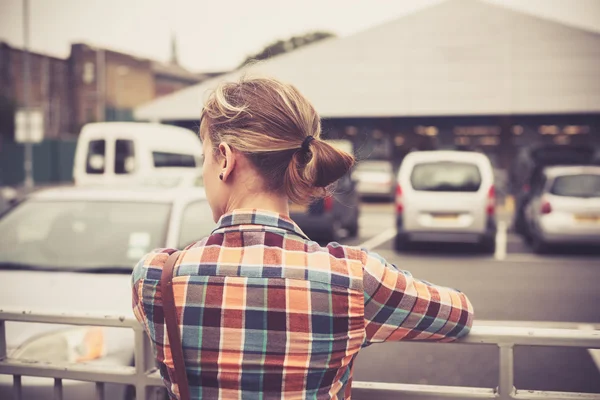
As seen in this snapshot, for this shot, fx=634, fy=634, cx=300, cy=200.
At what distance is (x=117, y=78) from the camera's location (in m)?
52.3

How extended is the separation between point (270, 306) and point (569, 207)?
10.9 meters

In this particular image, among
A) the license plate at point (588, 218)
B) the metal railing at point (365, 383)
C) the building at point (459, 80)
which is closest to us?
the metal railing at point (365, 383)

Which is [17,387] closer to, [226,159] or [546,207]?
[226,159]

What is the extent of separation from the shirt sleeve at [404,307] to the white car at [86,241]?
2.13 metres

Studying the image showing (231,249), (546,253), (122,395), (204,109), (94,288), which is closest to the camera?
(231,249)

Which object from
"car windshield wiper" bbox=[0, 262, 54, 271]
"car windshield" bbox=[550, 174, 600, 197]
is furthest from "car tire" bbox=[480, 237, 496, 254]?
"car windshield wiper" bbox=[0, 262, 54, 271]

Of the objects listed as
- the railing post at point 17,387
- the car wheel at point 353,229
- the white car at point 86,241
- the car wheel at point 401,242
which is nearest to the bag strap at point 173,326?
the railing post at point 17,387

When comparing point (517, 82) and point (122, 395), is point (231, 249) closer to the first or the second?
point (122, 395)

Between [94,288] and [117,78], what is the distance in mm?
51249

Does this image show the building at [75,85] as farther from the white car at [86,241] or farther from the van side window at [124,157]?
the white car at [86,241]

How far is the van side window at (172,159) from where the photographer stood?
15.0 metres

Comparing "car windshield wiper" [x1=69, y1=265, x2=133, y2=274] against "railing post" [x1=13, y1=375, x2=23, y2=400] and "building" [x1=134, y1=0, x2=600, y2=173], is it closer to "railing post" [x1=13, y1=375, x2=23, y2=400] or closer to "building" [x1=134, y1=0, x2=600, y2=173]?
"railing post" [x1=13, y1=375, x2=23, y2=400]

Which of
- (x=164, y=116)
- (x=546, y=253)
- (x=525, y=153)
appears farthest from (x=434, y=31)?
(x=546, y=253)

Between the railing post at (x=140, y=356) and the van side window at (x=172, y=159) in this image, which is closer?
the railing post at (x=140, y=356)
